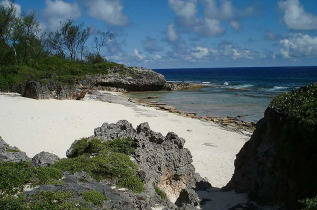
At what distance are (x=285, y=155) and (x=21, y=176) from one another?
21.2ft

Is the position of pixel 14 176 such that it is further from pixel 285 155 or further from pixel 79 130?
pixel 79 130

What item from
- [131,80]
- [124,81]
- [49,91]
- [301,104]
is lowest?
[49,91]

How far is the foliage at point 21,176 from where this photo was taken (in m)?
6.63

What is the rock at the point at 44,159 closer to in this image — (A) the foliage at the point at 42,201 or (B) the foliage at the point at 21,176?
(B) the foliage at the point at 21,176

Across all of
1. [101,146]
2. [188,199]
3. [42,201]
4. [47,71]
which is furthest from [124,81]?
[42,201]

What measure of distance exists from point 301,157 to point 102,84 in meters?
55.3

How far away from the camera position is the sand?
52.6ft

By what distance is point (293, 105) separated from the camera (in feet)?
26.9

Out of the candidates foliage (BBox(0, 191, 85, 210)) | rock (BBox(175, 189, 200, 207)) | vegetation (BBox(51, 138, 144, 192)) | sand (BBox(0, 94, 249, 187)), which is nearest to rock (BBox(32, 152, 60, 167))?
vegetation (BBox(51, 138, 144, 192))

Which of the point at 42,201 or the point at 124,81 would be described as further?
the point at 124,81

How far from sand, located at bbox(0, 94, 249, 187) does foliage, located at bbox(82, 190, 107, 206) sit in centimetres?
767

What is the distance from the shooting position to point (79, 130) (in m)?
20.0

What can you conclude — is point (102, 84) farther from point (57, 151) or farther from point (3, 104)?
point (57, 151)

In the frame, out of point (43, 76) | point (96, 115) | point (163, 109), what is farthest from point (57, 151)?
point (43, 76)
